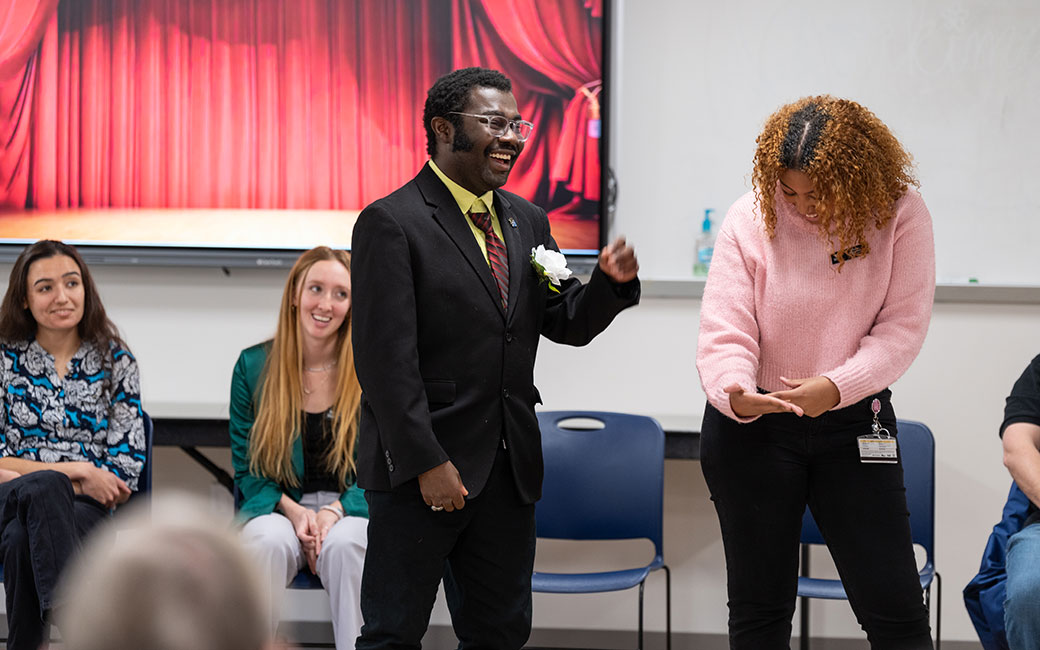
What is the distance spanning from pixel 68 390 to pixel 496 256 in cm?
168

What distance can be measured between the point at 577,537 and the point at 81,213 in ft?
7.22

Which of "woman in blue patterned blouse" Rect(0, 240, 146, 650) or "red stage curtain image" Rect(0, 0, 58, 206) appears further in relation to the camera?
"red stage curtain image" Rect(0, 0, 58, 206)

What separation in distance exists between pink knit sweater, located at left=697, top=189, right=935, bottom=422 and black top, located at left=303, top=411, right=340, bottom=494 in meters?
1.37

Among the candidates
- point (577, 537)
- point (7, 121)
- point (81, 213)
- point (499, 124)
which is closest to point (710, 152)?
point (577, 537)

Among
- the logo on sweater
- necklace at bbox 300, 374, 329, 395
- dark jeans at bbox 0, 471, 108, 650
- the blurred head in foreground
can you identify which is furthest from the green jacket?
the blurred head in foreground

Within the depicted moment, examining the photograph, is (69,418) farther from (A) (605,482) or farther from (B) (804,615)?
(B) (804,615)

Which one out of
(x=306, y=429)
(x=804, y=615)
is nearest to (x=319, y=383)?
(x=306, y=429)

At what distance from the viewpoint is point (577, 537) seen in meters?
3.34

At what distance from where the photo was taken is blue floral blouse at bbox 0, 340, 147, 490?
306cm

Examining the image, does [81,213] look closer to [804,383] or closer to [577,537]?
[577,537]

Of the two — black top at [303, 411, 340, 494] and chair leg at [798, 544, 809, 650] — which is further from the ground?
black top at [303, 411, 340, 494]

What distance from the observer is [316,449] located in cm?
309

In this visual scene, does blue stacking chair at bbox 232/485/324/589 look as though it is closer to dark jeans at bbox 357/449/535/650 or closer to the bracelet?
the bracelet

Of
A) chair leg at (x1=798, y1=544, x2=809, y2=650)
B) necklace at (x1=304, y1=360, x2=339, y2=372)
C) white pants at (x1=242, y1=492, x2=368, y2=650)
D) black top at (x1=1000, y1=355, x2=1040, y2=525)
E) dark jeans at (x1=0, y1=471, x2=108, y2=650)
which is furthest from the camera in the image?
chair leg at (x1=798, y1=544, x2=809, y2=650)
